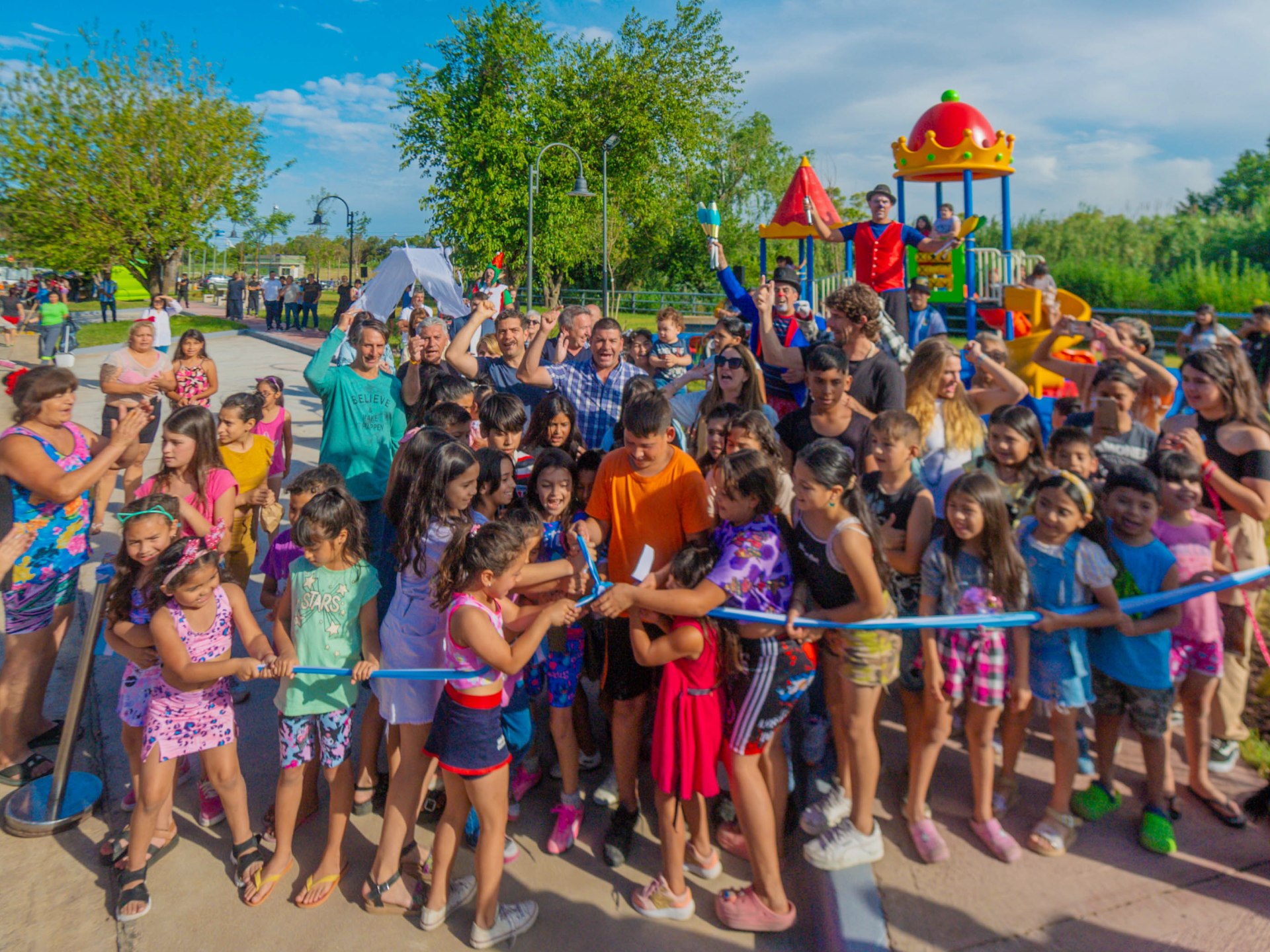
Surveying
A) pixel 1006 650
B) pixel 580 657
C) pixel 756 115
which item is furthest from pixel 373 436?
pixel 756 115

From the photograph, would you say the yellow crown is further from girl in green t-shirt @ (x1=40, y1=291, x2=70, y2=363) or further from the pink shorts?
girl in green t-shirt @ (x1=40, y1=291, x2=70, y2=363)

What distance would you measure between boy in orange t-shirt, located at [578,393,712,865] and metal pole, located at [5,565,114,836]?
2047 millimetres

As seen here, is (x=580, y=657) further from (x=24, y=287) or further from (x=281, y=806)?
(x=24, y=287)

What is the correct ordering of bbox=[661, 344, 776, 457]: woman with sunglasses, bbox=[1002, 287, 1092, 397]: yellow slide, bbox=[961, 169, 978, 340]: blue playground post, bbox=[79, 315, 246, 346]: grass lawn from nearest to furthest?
bbox=[661, 344, 776, 457]: woman with sunglasses
bbox=[1002, 287, 1092, 397]: yellow slide
bbox=[961, 169, 978, 340]: blue playground post
bbox=[79, 315, 246, 346]: grass lawn

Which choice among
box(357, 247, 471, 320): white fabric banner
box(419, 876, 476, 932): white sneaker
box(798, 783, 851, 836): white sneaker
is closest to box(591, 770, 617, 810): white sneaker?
box(419, 876, 476, 932): white sneaker

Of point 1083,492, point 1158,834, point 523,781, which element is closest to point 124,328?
point 523,781

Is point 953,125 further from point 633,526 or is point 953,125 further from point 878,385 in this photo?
point 633,526

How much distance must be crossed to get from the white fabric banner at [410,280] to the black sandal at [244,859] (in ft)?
59.5

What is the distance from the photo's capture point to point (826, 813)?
3453 millimetres

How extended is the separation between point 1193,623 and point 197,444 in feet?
15.0

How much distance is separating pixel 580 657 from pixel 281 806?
133 cm

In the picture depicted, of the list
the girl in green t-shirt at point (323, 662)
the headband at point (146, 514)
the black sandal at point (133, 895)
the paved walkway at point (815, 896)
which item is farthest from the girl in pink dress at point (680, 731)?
the headband at point (146, 514)

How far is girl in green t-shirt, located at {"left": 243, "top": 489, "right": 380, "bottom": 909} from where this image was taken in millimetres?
3193

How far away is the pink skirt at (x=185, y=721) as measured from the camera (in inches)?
125
